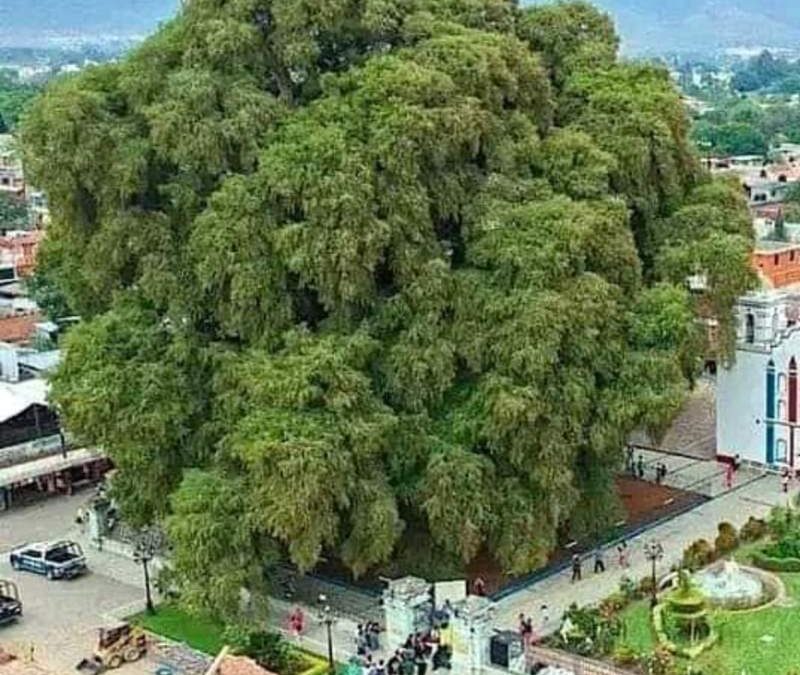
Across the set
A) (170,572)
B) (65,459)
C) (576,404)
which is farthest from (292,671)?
(65,459)

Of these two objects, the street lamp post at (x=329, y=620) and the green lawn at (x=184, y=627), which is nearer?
the street lamp post at (x=329, y=620)

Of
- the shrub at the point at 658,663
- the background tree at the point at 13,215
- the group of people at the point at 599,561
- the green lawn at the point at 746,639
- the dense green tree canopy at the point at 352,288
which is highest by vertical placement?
the dense green tree canopy at the point at 352,288

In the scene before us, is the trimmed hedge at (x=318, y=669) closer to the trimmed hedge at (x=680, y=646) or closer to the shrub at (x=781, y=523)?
the trimmed hedge at (x=680, y=646)

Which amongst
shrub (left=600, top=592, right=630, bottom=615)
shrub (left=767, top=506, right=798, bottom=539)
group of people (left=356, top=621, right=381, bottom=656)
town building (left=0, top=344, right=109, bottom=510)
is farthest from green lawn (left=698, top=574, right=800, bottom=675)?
town building (left=0, top=344, right=109, bottom=510)

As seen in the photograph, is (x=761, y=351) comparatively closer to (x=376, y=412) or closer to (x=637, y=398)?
(x=637, y=398)

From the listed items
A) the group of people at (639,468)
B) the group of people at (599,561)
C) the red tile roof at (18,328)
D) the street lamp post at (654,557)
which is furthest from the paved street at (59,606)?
the red tile roof at (18,328)

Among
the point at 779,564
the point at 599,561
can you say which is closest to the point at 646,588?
the point at 599,561

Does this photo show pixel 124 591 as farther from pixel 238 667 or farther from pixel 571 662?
pixel 571 662
